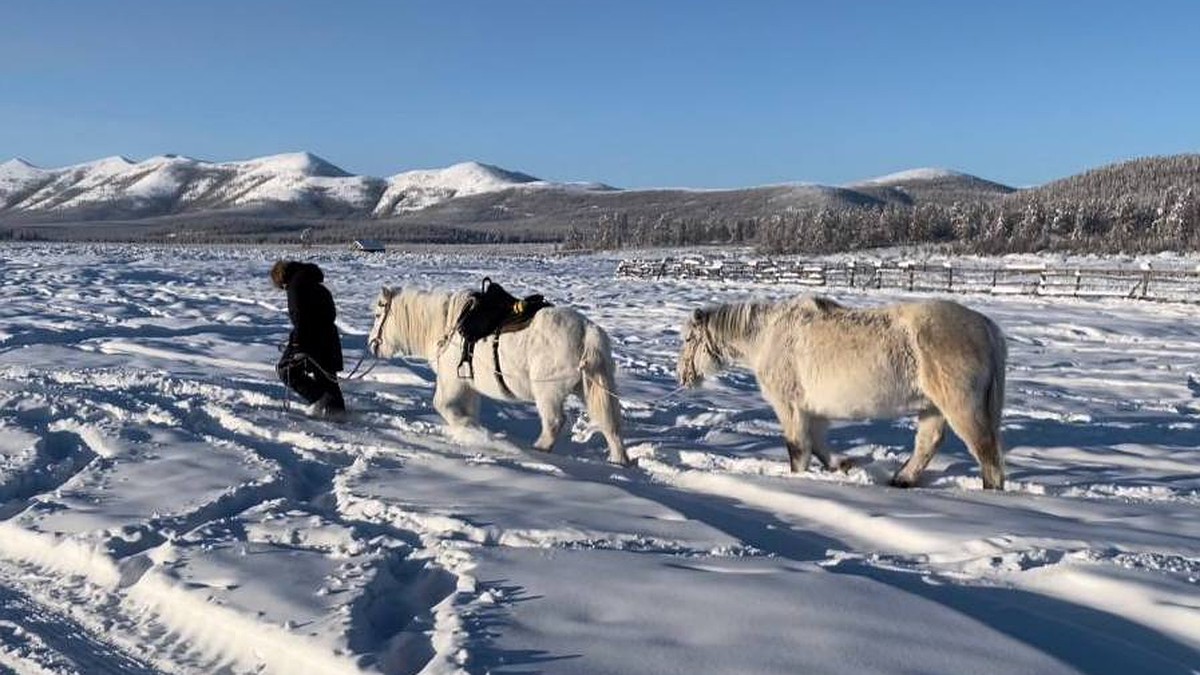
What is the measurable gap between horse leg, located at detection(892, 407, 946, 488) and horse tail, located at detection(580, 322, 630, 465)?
6.79ft

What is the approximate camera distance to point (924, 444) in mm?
6840

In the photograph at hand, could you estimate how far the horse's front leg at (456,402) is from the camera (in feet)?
26.6

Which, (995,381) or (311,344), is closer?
(995,381)

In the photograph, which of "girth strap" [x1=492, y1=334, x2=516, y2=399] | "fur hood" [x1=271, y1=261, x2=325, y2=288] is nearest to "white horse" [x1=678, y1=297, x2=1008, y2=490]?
"girth strap" [x1=492, y1=334, x2=516, y2=399]

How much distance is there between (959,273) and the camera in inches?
1827

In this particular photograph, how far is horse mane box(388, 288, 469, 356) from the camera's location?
8500 mm

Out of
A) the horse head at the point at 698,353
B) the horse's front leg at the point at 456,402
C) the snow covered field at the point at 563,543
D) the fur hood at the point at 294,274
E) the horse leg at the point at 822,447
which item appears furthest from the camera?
the fur hood at the point at 294,274

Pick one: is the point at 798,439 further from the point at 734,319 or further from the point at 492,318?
the point at 492,318

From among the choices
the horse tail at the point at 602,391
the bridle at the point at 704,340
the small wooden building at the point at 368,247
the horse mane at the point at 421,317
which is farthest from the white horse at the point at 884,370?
the small wooden building at the point at 368,247

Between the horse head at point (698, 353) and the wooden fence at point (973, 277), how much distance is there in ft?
89.9

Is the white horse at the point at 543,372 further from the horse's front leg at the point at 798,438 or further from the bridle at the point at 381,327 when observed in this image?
the horse's front leg at the point at 798,438

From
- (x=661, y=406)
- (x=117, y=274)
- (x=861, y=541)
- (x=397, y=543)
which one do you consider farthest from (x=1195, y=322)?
(x=117, y=274)

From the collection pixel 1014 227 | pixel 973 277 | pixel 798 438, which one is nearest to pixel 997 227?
pixel 1014 227

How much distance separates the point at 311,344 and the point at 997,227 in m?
94.2
